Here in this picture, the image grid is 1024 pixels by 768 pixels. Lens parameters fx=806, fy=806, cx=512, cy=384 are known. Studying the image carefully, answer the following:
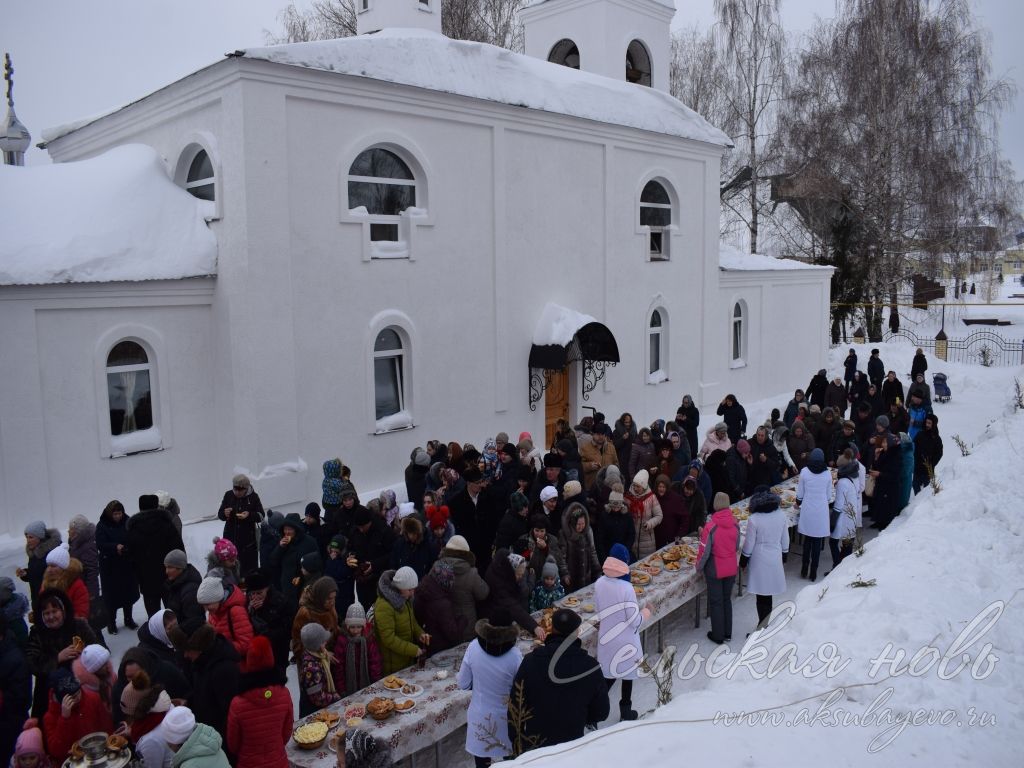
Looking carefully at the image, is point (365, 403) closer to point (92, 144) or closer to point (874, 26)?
point (92, 144)

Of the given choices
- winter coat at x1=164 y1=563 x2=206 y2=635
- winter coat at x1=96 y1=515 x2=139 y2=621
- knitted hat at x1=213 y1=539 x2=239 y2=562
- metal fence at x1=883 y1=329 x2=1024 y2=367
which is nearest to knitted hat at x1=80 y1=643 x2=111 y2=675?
winter coat at x1=164 y1=563 x2=206 y2=635

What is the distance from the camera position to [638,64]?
18719 millimetres

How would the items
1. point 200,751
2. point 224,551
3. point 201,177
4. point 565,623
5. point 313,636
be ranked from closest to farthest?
point 200,751
point 565,623
point 313,636
point 224,551
point 201,177

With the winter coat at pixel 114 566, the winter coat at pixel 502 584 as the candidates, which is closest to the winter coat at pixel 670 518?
the winter coat at pixel 502 584

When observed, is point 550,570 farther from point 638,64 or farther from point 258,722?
point 638,64

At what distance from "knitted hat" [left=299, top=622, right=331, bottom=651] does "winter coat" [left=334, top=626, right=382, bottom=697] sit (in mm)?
410

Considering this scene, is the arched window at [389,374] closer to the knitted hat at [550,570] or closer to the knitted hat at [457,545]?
the knitted hat at [550,570]

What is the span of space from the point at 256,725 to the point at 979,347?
3297 centimetres

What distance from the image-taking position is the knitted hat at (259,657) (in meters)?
4.99

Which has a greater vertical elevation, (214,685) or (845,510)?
(214,685)

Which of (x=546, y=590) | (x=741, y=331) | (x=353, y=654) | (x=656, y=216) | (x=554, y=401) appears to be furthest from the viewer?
(x=741, y=331)

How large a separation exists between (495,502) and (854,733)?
→ 4.72m

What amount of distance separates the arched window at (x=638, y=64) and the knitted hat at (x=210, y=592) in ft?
52.2

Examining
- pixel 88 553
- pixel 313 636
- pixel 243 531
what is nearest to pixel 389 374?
pixel 243 531
